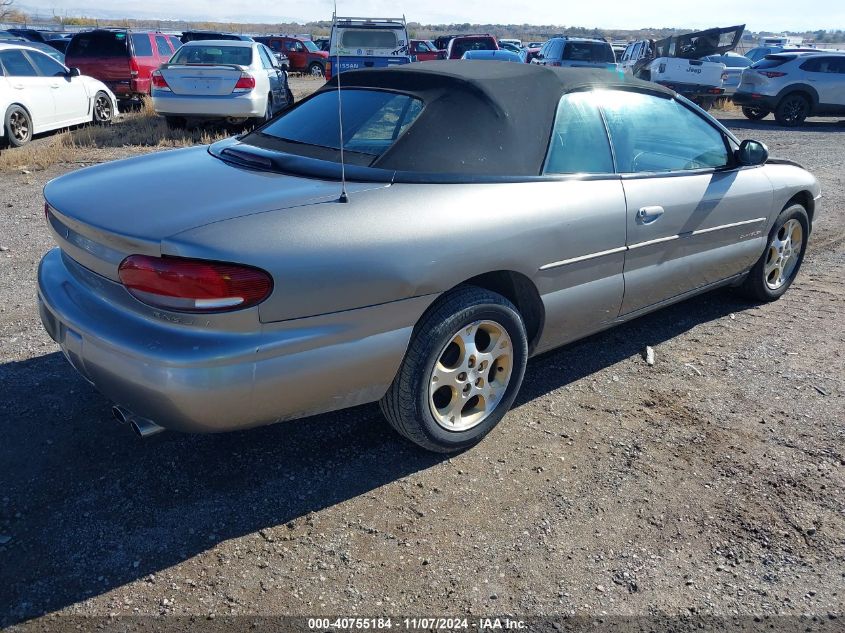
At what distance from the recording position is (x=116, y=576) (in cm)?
250

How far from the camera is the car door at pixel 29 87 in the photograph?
10695mm

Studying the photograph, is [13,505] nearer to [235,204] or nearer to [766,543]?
[235,204]

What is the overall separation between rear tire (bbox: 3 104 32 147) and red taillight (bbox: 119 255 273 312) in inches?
382

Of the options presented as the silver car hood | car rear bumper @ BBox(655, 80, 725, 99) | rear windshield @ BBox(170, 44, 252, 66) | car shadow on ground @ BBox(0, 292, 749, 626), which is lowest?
car rear bumper @ BBox(655, 80, 725, 99)

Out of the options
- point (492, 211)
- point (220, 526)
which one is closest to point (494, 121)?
point (492, 211)

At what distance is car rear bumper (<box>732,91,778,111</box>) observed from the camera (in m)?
16.9

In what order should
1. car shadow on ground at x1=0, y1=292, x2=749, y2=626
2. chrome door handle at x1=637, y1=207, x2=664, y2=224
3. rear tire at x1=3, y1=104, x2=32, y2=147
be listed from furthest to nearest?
rear tire at x1=3, y1=104, x2=32, y2=147 → chrome door handle at x1=637, y1=207, x2=664, y2=224 → car shadow on ground at x1=0, y1=292, x2=749, y2=626

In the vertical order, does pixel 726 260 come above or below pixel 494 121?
below

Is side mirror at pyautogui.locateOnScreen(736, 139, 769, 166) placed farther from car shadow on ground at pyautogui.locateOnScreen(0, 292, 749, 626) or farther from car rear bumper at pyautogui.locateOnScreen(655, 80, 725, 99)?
car rear bumper at pyautogui.locateOnScreen(655, 80, 725, 99)

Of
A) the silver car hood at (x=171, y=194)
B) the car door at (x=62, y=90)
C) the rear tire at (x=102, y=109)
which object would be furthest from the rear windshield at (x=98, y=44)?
the silver car hood at (x=171, y=194)

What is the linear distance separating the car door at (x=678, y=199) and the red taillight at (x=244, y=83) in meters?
8.19

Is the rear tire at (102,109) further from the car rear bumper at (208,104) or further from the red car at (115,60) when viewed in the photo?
the car rear bumper at (208,104)

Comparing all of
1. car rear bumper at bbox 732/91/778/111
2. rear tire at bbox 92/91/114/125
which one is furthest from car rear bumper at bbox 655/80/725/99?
rear tire at bbox 92/91/114/125

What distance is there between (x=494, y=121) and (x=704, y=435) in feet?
6.00
